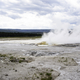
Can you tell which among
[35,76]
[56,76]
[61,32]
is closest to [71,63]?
[56,76]

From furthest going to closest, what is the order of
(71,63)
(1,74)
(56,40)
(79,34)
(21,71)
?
(79,34) < (56,40) < (71,63) < (21,71) < (1,74)

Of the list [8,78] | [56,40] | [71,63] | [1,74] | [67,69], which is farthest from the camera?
[56,40]

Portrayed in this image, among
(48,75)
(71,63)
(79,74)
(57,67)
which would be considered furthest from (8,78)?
(71,63)

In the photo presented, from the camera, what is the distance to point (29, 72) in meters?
9.14

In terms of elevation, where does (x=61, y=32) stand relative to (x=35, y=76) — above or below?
above

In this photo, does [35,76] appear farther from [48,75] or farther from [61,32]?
[61,32]

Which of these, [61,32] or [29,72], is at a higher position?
[61,32]

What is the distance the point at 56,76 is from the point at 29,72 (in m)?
2.24

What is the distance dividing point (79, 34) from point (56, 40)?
9.33 m

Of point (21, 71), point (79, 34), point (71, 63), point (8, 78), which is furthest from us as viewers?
point (79, 34)

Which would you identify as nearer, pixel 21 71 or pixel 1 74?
pixel 1 74

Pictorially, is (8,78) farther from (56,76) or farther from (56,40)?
(56,40)

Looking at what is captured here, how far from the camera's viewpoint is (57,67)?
10.5 metres

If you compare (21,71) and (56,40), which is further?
(56,40)
